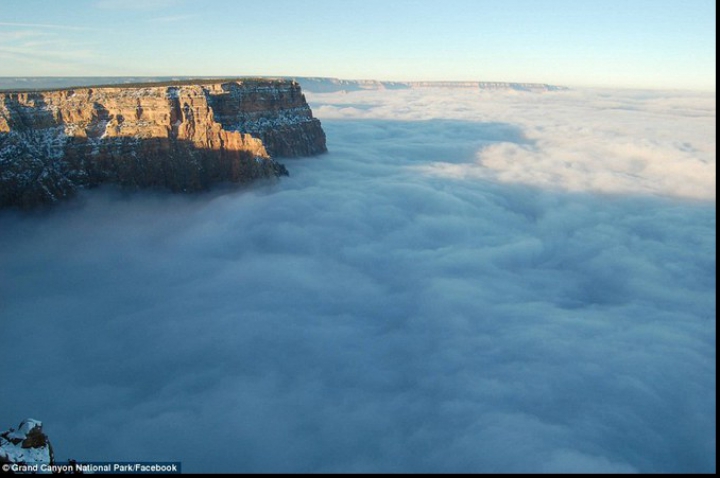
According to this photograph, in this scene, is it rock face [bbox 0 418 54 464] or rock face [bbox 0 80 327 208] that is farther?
rock face [bbox 0 80 327 208]

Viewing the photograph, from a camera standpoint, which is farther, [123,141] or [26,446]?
[123,141]

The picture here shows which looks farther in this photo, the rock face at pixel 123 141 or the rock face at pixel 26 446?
the rock face at pixel 123 141

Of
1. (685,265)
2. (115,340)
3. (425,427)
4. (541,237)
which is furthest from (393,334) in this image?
(685,265)

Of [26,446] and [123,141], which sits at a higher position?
[123,141]

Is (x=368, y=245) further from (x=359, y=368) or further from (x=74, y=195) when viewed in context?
(x=74, y=195)

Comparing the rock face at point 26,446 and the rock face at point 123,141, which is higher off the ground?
the rock face at point 123,141
